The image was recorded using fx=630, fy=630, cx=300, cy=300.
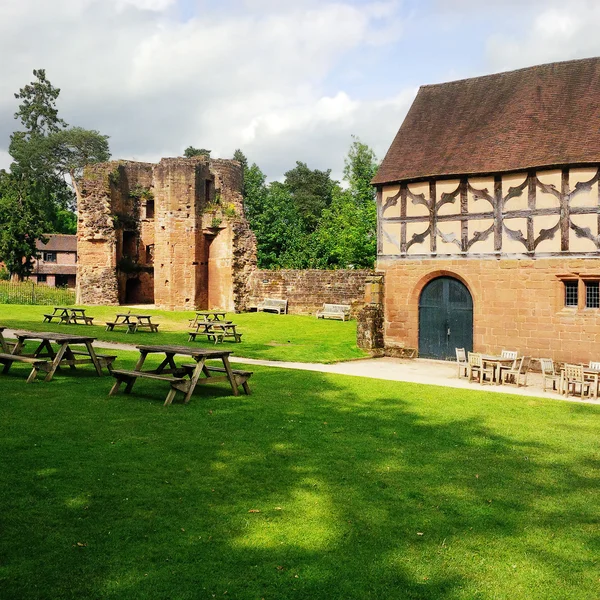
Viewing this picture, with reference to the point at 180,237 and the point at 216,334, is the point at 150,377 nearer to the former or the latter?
the point at 216,334

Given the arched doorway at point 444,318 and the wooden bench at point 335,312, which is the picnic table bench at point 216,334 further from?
the wooden bench at point 335,312

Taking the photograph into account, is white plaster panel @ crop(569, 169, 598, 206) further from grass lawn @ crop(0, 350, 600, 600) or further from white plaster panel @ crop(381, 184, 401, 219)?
grass lawn @ crop(0, 350, 600, 600)

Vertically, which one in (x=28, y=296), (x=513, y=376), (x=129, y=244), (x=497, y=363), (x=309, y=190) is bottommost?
(x=513, y=376)

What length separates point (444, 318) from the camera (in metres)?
18.7

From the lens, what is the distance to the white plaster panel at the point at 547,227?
1659 centimetres

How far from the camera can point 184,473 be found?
672 centimetres

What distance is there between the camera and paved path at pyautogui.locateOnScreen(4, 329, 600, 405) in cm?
1385

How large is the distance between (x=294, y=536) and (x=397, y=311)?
14644mm

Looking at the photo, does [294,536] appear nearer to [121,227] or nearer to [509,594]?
[509,594]

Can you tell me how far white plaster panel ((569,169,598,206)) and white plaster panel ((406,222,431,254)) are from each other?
164 inches

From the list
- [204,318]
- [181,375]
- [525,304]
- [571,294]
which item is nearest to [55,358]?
[181,375]

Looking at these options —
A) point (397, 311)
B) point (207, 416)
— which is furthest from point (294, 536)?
point (397, 311)

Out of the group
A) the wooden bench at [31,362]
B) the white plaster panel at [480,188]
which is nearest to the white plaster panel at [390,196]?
the white plaster panel at [480,188]

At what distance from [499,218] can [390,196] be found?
354 centimetres
